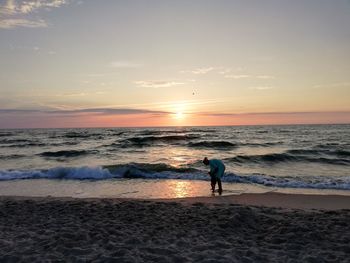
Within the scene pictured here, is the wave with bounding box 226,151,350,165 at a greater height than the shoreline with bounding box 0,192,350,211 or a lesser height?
lesser

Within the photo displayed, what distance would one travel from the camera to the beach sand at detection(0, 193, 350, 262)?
5.86 meters

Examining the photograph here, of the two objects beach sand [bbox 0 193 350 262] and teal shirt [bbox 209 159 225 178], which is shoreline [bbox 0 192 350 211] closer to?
beach sand [bbox 0 193 350 262]

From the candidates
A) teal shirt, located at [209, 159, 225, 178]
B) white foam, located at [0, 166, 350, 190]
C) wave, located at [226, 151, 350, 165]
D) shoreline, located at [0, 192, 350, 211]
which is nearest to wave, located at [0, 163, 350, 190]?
white foam, located at [0, 166, 350, 190]

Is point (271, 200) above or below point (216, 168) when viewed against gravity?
below

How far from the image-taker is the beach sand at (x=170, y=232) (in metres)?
5.86


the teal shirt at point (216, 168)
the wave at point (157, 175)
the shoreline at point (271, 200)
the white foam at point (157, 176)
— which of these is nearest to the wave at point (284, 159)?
the wave at point (157, 175)

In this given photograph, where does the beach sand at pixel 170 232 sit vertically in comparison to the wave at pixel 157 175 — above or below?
above

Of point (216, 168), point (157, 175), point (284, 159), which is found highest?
point (216, 168)

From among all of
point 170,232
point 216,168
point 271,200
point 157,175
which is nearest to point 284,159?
point 157,175

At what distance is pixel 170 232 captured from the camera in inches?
282

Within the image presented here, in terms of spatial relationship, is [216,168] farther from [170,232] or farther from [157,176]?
[170,232]

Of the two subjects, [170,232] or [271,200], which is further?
[271,200]

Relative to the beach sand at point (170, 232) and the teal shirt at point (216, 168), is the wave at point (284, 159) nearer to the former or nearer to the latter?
the teal shirt at point (216, 168)

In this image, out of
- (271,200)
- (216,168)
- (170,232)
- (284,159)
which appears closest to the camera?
(170,232)
